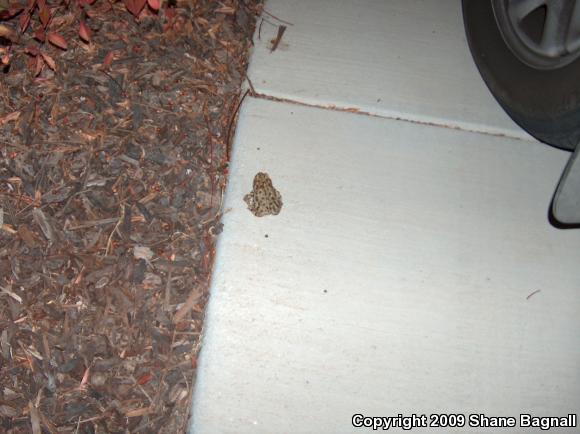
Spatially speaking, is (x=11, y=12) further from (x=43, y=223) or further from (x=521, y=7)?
(x=521, y=7)

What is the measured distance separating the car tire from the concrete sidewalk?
19cm

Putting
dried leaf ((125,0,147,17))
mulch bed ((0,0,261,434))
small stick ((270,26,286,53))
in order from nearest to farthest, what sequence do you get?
mulch bed ((0,0,261,434)), dried leaf ((125,0,147,17)), small stick ((270,26,286,53))

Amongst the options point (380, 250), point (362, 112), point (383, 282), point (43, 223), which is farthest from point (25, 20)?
point (383, 282)

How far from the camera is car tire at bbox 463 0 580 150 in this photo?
89.1 inches

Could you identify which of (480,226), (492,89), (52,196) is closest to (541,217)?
(480,226)

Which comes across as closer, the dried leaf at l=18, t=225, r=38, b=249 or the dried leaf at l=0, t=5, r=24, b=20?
the dried leaf at l=18, t=225, r=38, b=249

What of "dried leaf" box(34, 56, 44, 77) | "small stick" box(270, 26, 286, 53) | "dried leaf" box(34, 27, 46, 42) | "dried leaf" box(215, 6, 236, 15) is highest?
"dried leaf" box(215, 6, 236, 15)

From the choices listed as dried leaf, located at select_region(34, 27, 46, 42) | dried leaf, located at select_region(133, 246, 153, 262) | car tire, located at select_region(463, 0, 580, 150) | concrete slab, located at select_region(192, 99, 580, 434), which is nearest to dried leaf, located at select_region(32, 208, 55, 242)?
dried leaf, located at select_region(133, 246, 153, 262)

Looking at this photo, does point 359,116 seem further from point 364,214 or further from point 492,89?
point 492,89

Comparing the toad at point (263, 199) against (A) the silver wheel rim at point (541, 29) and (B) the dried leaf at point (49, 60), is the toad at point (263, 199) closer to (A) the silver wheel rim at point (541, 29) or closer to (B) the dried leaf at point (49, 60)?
(B) the dried leaf at point (49, 60)

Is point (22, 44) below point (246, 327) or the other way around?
the other way around

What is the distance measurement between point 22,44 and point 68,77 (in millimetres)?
317

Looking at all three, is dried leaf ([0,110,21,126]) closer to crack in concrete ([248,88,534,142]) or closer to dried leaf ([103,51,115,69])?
dried leaf ([103,51,115,69])

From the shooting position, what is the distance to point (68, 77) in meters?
2.54
